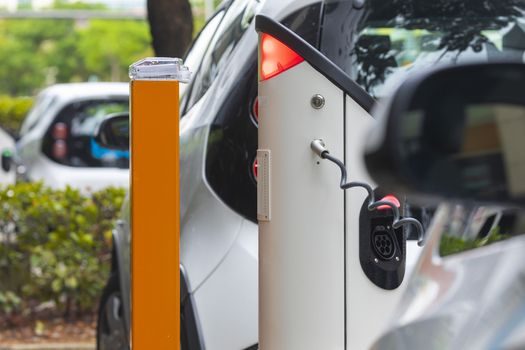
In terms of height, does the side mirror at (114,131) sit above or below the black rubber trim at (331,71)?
below

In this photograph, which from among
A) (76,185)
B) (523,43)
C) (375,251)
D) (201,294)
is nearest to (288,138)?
(375,251)

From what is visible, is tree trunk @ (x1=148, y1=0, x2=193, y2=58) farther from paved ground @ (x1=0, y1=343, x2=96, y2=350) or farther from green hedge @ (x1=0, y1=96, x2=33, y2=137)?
green hedge @ (x1=0, y1=96, x2=33, y2=137)

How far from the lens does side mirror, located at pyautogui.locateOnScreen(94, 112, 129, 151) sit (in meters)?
5.03

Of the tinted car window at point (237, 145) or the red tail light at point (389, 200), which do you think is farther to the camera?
the tinted car window at point (237, 145)

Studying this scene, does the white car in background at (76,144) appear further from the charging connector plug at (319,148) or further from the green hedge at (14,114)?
the green hedge at (14,114)

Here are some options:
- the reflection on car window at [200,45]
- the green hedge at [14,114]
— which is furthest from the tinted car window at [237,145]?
the green hedge at [14,114]

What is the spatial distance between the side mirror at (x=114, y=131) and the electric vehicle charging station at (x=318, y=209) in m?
2.08

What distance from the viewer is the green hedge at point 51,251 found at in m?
7.02

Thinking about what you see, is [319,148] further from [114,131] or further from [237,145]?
[114,131]

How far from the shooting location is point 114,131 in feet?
16.5

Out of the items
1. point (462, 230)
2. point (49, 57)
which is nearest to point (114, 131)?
point (462, 230)

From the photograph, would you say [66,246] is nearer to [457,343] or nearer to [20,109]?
[457,343]

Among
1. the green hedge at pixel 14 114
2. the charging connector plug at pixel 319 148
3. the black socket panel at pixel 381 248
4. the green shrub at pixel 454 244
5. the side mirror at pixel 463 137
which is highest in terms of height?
the side mirror at pixel 463 137

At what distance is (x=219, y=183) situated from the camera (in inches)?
139
